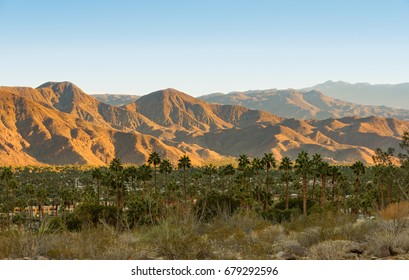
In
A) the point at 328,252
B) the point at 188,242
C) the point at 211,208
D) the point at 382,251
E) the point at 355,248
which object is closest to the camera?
the point at 188,242

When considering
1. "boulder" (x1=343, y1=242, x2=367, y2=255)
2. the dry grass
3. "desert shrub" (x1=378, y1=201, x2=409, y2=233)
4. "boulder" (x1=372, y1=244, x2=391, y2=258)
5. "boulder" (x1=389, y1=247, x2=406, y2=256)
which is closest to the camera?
the dry grass

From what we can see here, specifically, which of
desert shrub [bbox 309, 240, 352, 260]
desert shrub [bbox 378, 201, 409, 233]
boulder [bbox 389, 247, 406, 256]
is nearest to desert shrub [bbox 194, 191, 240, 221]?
desert shrub [bbox 309, 240, 352, 260]

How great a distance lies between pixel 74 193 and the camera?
88500 millimetres

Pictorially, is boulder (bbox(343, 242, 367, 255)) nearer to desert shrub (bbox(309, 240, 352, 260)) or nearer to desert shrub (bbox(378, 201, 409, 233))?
desert shrub (bbox(309, 240, 352, 260))

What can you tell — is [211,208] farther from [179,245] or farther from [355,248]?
[179,245]

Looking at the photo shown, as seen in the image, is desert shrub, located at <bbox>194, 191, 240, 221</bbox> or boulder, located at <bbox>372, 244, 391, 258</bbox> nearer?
boulder, located at <bbox>372, 244, 391, 258</bbox>

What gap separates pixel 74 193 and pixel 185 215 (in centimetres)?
7986

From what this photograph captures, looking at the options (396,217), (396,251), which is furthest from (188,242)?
(396,217)

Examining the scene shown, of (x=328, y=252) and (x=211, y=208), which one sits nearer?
(x=328, y=252)

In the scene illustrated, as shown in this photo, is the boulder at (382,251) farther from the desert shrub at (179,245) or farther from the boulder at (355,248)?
the desert shrub at (179,245)

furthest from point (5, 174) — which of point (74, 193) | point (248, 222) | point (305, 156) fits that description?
point (248, 222)

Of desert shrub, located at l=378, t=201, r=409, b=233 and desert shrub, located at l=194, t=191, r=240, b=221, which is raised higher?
desert shrub, located at l=378, t=201, r=409, b=233

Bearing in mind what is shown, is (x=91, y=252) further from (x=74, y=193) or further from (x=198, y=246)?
(x=74, y=193)

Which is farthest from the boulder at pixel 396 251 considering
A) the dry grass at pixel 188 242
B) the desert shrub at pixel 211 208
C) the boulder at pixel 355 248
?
the desert shrub at pixel 211 208
